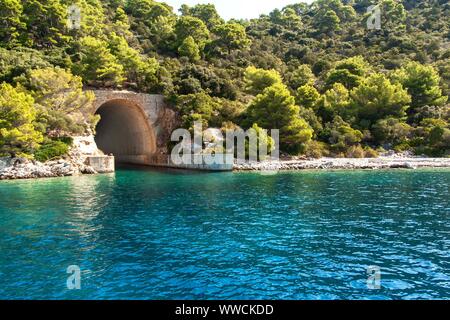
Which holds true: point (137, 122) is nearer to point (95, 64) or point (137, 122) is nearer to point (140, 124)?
point (140, 124)

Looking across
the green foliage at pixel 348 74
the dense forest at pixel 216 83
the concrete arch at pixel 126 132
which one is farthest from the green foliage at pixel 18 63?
the green foliage at pixel 348 74

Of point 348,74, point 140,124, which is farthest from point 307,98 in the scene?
point 140,124

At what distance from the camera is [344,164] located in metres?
41.2

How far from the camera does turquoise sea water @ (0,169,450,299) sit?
375 inches

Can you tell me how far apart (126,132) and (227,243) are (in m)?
41.8

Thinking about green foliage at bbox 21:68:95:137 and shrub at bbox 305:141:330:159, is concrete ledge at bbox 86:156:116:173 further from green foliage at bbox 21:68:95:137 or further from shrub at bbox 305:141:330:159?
shrub at bbox 305:141:330:159

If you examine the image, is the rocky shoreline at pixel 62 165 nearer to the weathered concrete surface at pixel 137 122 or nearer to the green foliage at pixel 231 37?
the weathered concrete surface at pixel 137 122

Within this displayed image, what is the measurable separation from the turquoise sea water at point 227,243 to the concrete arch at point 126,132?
23239 mm

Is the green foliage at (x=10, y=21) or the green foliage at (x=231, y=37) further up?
the green foliage at (x=231, y=37)

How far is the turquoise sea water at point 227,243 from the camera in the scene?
9523mm

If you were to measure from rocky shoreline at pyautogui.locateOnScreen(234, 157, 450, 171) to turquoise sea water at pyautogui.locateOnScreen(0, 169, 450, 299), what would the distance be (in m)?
14.7

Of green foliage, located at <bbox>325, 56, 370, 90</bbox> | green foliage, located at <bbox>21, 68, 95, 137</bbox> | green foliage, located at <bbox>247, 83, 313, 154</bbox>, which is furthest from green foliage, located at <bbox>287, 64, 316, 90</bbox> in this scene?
green foliage, located at <bbox>21, 68, 95, 137</bbox>
